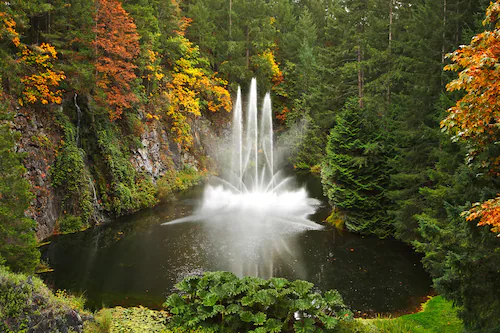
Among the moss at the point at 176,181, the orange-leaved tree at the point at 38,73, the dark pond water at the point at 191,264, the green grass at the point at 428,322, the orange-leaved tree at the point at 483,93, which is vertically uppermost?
the orange-leaved tree at the point at 38,73

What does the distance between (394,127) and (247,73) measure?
1960 cm

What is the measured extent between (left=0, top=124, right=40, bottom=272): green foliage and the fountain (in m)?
5.86

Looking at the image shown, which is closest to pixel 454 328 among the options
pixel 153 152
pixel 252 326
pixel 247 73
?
pixel 252 326

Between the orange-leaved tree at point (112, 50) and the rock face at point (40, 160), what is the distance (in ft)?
9.95

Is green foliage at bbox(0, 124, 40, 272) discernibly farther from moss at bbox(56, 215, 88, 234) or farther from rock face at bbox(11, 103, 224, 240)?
moss at bbox(56, 215, 88, 234)

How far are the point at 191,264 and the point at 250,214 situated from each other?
704 cm

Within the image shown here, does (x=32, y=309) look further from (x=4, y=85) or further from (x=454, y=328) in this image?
(x=4, y=85)

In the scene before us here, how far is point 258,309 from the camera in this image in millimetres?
7078

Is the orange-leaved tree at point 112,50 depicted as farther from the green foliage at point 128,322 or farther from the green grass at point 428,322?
the green grass at point 428,322

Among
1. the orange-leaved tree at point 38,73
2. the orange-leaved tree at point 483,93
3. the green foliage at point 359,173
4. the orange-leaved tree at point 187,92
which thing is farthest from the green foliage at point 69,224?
the orange-leaved tree at point 483,93

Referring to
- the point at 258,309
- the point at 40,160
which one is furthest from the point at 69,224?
the point at 258,309

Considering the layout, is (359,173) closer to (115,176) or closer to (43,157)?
(115,176)

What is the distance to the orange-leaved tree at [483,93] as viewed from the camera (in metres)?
4.19

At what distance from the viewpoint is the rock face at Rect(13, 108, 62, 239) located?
44.0 ft
